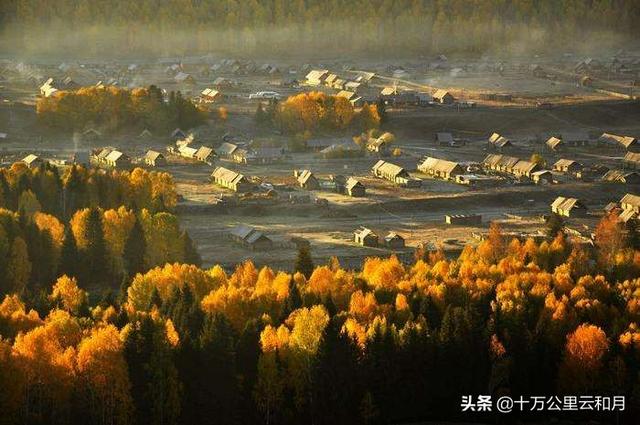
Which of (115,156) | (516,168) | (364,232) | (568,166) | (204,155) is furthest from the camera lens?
(204,155)

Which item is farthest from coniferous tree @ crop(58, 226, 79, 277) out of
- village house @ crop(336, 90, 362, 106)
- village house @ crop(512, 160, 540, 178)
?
village house @ crop(336, 90, 362, 106)

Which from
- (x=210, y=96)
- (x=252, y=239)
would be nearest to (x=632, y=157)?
(x=252, y=239)

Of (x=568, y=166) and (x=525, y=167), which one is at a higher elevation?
(x=525, y=167)

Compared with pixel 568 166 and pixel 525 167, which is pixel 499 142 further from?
pixel 525 167

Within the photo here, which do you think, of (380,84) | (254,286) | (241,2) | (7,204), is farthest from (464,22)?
(254,286)

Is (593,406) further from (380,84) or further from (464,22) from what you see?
(464,22)

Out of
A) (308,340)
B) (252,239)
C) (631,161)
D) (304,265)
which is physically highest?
(308,340)

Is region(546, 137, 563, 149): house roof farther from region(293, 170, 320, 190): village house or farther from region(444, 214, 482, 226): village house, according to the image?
region(444, 214, 482, 226): village house
